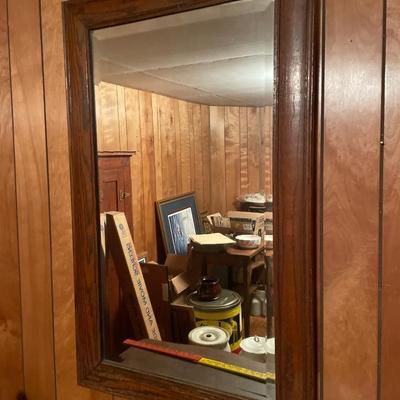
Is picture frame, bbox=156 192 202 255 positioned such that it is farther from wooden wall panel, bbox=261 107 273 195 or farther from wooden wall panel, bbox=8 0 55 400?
wooden wall panel, bbox=261 107 273 195

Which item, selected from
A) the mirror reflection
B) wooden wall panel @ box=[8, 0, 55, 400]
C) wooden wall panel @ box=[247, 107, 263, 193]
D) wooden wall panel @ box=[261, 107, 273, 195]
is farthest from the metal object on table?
wooden wall panel @ box=[261, 107, 273, 195]

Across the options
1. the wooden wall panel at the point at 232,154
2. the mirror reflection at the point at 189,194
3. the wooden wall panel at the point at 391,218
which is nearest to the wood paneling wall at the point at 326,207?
the wooden wall panel at the point at 391,218

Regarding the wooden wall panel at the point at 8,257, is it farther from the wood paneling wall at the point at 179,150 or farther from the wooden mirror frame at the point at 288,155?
the wood paneling wall at the point at 179,150

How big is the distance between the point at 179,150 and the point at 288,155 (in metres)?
1.46

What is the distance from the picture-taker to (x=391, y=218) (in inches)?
23.6

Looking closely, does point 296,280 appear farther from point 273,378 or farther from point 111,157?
point 111,157

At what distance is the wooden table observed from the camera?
3.67ft

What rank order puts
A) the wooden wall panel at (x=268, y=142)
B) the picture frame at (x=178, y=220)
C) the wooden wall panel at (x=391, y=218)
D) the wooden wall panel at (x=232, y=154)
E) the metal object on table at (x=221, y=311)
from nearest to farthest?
1. the wooden wall panel at (x=391, y=218)
2. the wooden wall panel at (x=268, y=142)
3. the metal object on table at (x=221, y=311)
4. the picture frame at (x=178, y=220)
5. the wooden wall panel at (x=232, y=154)

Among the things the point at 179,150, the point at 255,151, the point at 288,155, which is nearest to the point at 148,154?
the point at 179,150

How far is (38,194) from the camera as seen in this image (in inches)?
36.5

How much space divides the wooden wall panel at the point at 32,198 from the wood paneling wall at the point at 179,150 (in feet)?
1.39

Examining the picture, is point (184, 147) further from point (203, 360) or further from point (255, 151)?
point (203, 360)

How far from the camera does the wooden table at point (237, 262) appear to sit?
3.67 ft

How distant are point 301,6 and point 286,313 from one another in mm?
522
